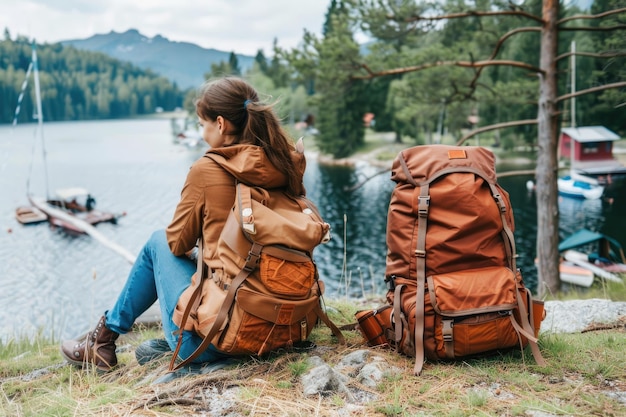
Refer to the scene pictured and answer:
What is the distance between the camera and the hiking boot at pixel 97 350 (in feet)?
9.06

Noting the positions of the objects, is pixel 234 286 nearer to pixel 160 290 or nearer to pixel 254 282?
pixel 254 282

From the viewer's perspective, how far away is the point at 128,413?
6.82 ft

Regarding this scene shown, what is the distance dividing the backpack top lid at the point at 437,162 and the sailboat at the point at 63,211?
74.3 ft

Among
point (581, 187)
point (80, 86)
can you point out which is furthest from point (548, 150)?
point (80, 86)

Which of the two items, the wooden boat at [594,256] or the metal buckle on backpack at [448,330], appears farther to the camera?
the wooden boat at [594,256]

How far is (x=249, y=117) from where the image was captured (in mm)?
2434

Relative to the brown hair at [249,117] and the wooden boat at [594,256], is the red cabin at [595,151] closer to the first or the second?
the wooden boat at [594,256]

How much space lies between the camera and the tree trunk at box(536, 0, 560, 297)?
6.73 meters

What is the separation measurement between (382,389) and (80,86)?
76989mm

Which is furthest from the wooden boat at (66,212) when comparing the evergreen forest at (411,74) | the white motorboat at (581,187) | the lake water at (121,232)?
the white motorboat at (581,187)

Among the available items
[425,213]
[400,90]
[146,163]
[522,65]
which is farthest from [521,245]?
[146,163]

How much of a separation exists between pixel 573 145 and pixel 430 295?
1169 inches

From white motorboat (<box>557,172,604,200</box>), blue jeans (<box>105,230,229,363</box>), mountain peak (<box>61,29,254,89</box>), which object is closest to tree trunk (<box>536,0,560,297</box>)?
blue jeans (<box>105,230,229,363</box>)

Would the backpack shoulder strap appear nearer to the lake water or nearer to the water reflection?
the lake water
